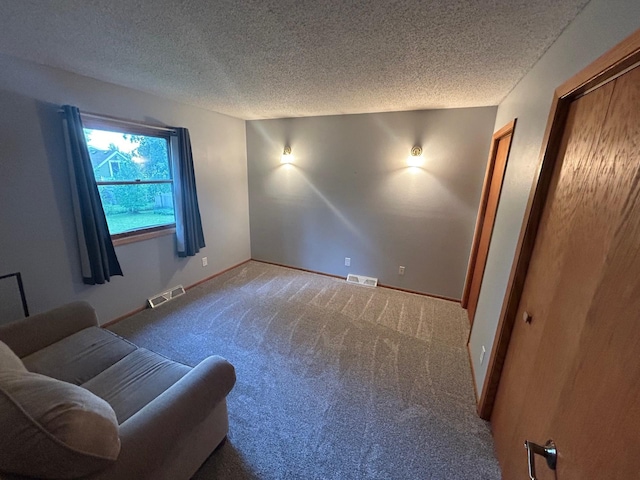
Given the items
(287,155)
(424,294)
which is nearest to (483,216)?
(424,294)

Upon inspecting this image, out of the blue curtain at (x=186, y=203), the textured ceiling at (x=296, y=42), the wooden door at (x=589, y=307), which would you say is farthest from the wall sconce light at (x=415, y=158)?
the blue curtain at (x=186, y=203)

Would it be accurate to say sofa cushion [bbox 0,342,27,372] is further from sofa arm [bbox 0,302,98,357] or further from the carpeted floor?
the carpeted floor

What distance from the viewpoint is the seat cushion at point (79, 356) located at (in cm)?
141

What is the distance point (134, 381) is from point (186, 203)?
217 cm

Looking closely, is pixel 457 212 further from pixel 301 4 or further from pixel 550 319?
pixel 301 4

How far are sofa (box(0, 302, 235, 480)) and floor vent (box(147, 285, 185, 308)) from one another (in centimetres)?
116

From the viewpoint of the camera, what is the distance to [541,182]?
1.26 m

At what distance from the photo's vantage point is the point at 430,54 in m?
1.58

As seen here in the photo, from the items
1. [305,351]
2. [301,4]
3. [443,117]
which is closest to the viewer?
[301,4]

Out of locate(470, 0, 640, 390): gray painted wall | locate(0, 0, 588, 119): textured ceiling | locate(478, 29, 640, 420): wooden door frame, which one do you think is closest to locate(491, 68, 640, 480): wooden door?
locate(478, 29, 640, 420): wooden door frame

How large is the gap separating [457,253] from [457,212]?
0.50m

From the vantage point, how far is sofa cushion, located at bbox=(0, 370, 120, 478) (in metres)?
0.70

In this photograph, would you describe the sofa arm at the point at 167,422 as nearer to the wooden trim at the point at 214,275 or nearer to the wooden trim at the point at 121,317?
the wooden trim at the point at 121,317

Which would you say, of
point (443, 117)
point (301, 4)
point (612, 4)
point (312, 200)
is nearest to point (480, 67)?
point (612, 4)
